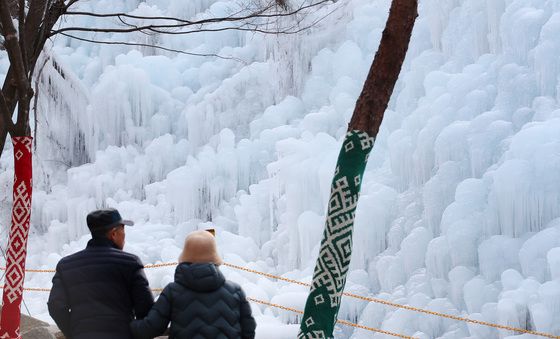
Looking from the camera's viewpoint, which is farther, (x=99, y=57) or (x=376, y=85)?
(x=99, y=57)

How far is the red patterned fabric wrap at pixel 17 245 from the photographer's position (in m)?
5.41

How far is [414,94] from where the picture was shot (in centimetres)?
1362

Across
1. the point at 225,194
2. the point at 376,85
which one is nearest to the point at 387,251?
the point at 225,194

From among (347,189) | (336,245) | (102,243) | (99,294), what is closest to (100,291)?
(99,294)

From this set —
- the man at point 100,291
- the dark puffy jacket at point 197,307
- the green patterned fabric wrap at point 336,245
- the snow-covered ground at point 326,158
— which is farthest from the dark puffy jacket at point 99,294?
the snow-covered ground at point 326,158

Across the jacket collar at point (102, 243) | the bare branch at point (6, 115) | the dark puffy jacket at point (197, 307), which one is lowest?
the dark puffy jacket at point (197, 307)

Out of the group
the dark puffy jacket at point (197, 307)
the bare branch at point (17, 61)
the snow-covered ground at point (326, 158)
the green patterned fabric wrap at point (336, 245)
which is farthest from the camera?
the snow-covered ground at point (326, 158)

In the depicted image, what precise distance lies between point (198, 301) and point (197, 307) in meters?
0.02

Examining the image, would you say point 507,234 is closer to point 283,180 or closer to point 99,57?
point 283,180

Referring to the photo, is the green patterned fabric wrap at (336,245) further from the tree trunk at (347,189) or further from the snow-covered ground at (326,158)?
the snow-covered ground at (326,158)

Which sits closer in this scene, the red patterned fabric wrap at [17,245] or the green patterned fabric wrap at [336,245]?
the green patterned fabric wrap at [336,245]

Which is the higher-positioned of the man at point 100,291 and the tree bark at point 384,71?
the tree bark at point 384,71

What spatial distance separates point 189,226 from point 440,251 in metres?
4.97

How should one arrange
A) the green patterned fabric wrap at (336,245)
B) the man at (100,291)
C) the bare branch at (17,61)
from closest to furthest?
the man at (100,291) < the green patterned fabric wrap at (336,245) < the bare branch at (17,61)
